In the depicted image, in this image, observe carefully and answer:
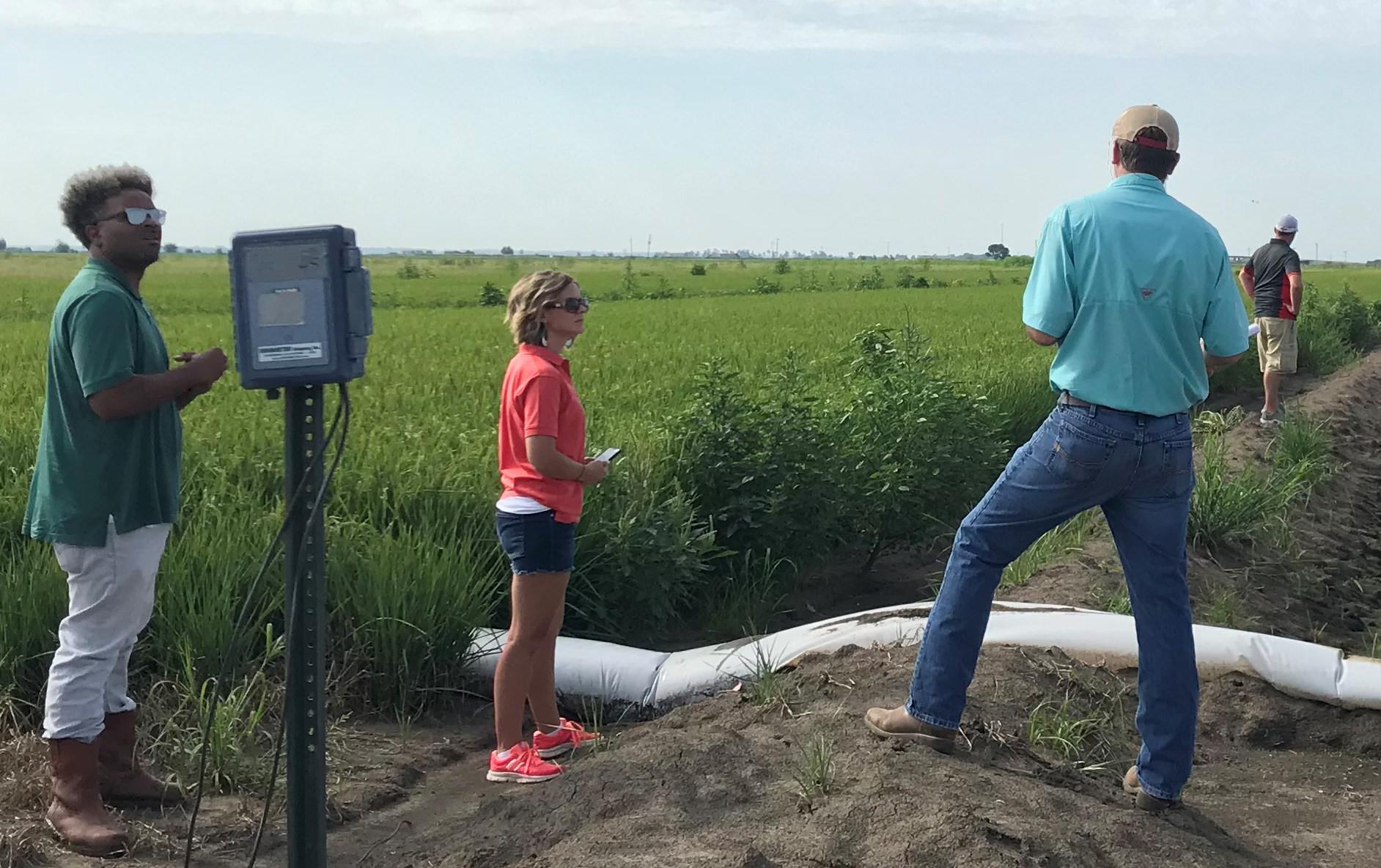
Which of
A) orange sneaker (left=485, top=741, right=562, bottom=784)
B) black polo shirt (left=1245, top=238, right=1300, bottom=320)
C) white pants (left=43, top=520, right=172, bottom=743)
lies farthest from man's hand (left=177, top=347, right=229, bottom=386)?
black polo shirt (left=1245, top=238, right=1300, bottom=320)

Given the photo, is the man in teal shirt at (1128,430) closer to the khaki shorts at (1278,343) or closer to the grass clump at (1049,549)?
the grass clump at (1049,549)

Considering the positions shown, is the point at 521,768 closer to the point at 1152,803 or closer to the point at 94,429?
the point at 94,429

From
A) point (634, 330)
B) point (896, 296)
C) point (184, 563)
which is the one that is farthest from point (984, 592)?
point (896, 296)

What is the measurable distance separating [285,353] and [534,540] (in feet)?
5.09

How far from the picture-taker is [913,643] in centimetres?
497

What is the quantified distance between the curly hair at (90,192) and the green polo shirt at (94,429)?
13cm

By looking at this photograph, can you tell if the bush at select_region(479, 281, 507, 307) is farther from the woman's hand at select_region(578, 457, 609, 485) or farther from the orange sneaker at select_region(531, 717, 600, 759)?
the woman's hand at select_region(578, 457, 609, 485)

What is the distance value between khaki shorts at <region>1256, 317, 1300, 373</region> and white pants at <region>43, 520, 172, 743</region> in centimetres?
1082

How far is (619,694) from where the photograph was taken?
16.9 feet

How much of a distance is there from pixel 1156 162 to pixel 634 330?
14.2 meters

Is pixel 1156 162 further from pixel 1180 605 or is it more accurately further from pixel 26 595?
pixel 26 595

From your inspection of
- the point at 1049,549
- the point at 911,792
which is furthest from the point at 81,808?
the point at 1049,549

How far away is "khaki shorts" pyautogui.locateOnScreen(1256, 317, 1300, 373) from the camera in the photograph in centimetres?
1209

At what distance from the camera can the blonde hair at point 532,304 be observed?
4117mm
